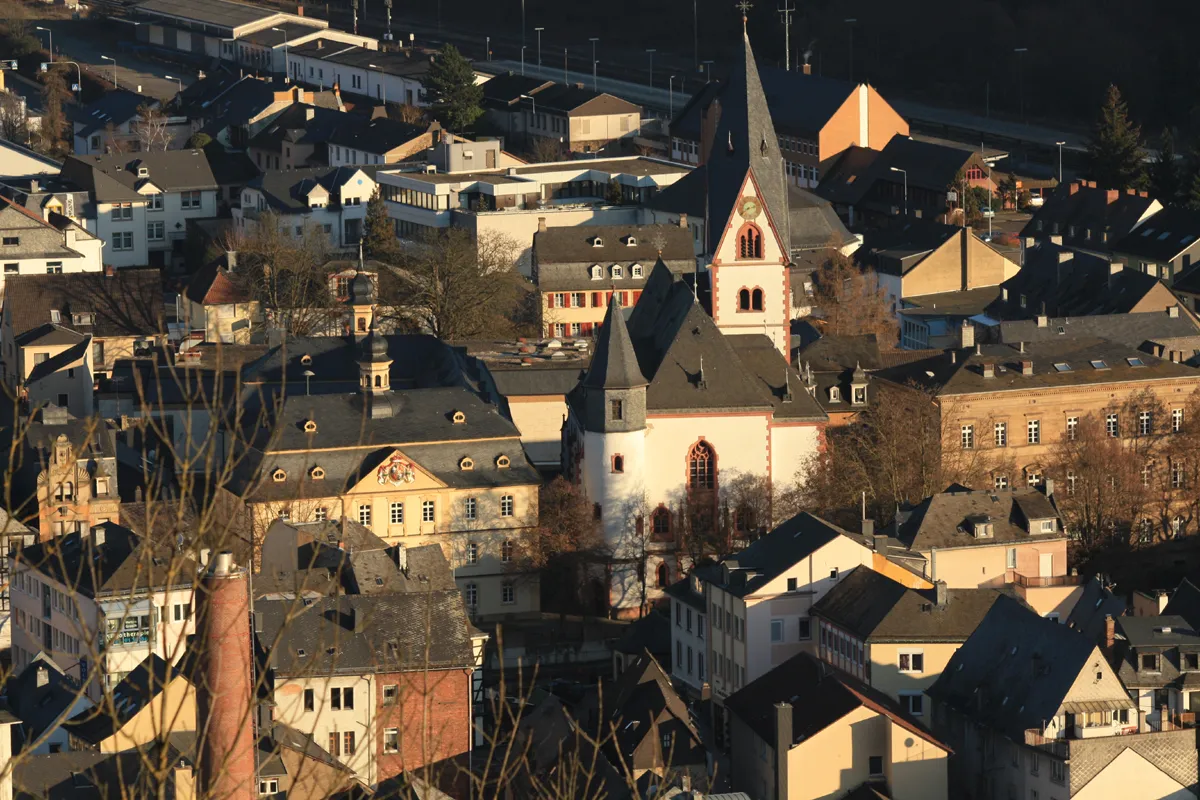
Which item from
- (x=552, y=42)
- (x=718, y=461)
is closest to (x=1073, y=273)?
(x=718, y=461)

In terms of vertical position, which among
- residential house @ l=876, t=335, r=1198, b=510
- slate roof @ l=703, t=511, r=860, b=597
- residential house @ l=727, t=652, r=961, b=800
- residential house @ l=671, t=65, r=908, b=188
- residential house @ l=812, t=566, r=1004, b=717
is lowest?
residential house @ l=727, t=652, r=961, b=800

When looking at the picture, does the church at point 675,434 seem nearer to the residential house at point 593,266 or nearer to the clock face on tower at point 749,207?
the clock face on tower at point 749,207

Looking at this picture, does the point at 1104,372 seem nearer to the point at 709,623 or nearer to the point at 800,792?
the point at 709,623

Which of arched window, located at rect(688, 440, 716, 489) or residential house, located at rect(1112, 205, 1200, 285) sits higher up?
residential house, located at rect(1112, 205, 1200, 285)

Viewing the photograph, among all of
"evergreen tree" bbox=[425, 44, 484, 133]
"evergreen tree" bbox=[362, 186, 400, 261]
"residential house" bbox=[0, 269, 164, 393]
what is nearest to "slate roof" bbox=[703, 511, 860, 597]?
"residential house" bbox=[0, 269, 164, 393]

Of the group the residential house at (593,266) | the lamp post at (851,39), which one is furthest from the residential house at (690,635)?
the lamp post at (851,39)

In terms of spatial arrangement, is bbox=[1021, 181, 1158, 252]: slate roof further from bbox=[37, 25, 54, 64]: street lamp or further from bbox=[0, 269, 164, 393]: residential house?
bbox=[37, 25, 54, 64]: street lamp

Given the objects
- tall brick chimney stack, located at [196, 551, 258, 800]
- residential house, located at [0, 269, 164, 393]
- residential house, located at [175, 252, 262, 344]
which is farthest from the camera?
residential house, located at [175, 252, 262, 344]
